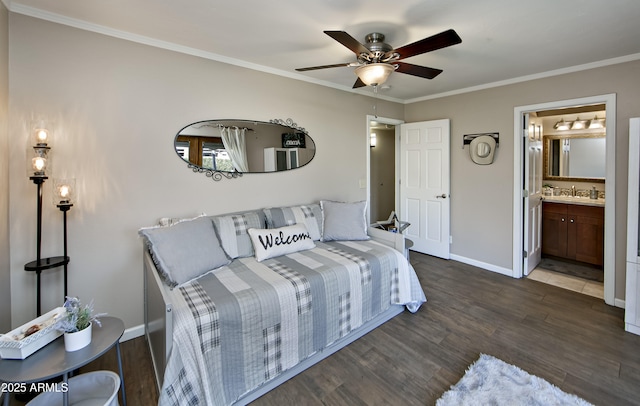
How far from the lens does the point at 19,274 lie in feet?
6.76

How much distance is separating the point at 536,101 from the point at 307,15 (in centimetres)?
290

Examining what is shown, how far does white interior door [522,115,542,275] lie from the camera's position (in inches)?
142

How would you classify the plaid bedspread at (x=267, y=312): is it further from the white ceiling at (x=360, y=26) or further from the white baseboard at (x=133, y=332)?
the white ceiling at (x=360, y=26)

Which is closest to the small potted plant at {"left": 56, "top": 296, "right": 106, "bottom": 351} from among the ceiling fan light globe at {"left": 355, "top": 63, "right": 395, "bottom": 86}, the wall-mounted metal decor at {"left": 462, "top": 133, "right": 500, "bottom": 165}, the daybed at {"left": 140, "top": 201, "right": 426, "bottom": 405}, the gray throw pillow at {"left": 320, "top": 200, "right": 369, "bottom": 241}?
the daybed at {"left": 140, "top": 201, "right": 426, "bottom": 405}

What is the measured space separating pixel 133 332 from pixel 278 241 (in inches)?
55.8

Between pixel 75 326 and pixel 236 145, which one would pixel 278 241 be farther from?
pixel 75 326

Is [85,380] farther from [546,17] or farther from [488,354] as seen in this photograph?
[546,17]

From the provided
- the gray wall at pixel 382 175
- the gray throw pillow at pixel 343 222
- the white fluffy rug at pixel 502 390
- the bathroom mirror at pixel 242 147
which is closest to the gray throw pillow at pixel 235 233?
the bathroom mirror at pixel 242 147

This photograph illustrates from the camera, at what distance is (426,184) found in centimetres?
445

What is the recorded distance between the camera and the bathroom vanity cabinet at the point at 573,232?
384 centimetres

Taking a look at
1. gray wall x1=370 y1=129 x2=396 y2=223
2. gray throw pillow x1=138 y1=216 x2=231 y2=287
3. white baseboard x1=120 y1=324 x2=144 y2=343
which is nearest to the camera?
gray throw pillow x1=138 y1=216 x2=231 y2=287

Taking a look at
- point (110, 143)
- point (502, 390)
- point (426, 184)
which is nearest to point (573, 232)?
point (426, 184)

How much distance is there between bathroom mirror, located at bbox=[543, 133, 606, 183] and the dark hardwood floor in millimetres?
2110

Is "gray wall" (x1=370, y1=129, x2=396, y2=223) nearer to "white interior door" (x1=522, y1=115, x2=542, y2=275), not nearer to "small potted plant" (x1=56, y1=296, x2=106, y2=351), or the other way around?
"white interior door" (x1=522, y1=115, x2=542, y2=275)
